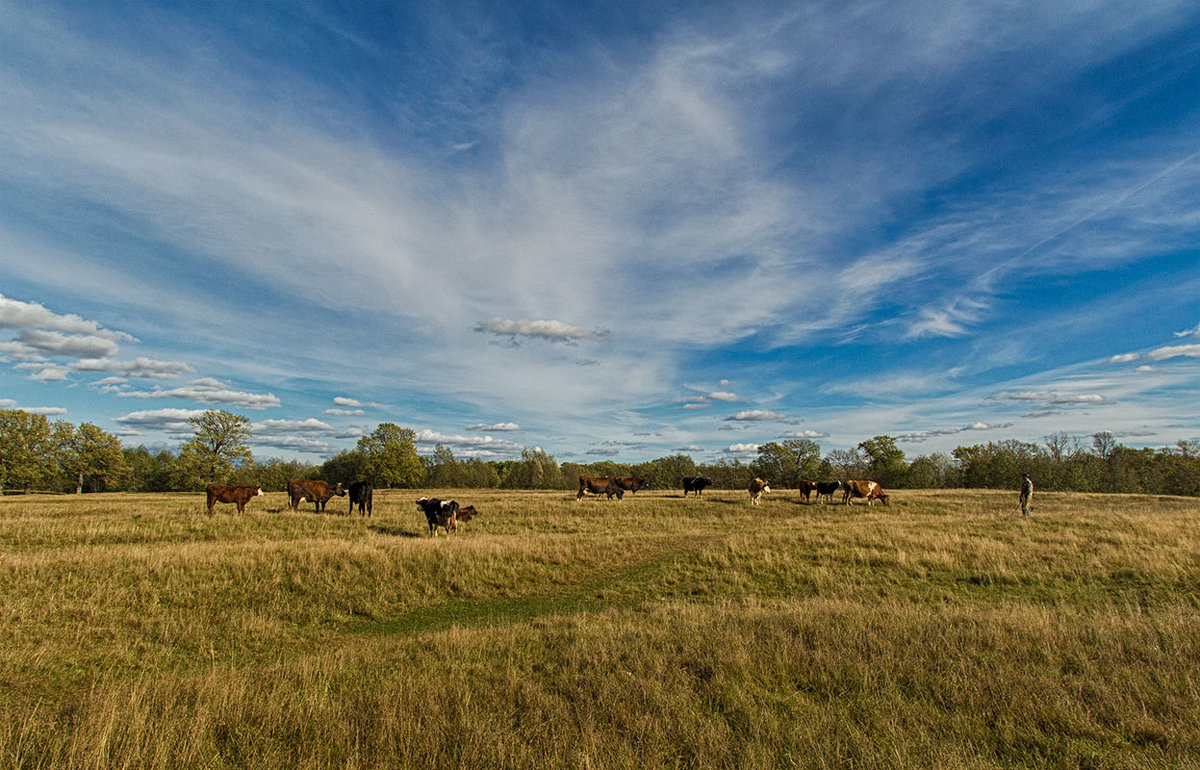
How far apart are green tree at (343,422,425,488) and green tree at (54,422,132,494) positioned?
34135 millimetres

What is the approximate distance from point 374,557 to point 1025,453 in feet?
399

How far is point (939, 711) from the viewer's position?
6574mm

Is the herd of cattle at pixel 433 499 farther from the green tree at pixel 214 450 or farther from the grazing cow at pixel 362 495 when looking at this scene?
the green tree at pixel 214 450

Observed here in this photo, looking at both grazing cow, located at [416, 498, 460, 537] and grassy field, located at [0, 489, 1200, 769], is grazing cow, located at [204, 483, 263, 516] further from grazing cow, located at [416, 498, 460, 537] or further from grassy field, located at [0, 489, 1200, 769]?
grazing cow, located at [416, 498, 460, 537]

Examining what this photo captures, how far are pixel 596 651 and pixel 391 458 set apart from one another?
82.1 meters

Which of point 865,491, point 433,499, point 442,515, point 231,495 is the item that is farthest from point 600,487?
point 231,495

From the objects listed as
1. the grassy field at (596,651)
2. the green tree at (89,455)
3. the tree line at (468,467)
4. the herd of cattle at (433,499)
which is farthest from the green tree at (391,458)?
the grassy field at (596,651)

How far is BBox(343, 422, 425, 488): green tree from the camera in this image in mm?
82750

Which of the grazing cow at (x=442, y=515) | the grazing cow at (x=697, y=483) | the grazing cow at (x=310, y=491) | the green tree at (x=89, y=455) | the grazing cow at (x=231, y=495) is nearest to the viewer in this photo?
the grazing cow at (x=442, y=515)

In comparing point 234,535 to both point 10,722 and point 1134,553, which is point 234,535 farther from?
point 1134,553

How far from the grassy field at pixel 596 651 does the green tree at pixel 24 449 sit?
2530 inches

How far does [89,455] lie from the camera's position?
7250 centimetres

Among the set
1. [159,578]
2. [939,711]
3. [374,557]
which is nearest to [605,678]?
[939,711]

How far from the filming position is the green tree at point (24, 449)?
6366 centimetres
